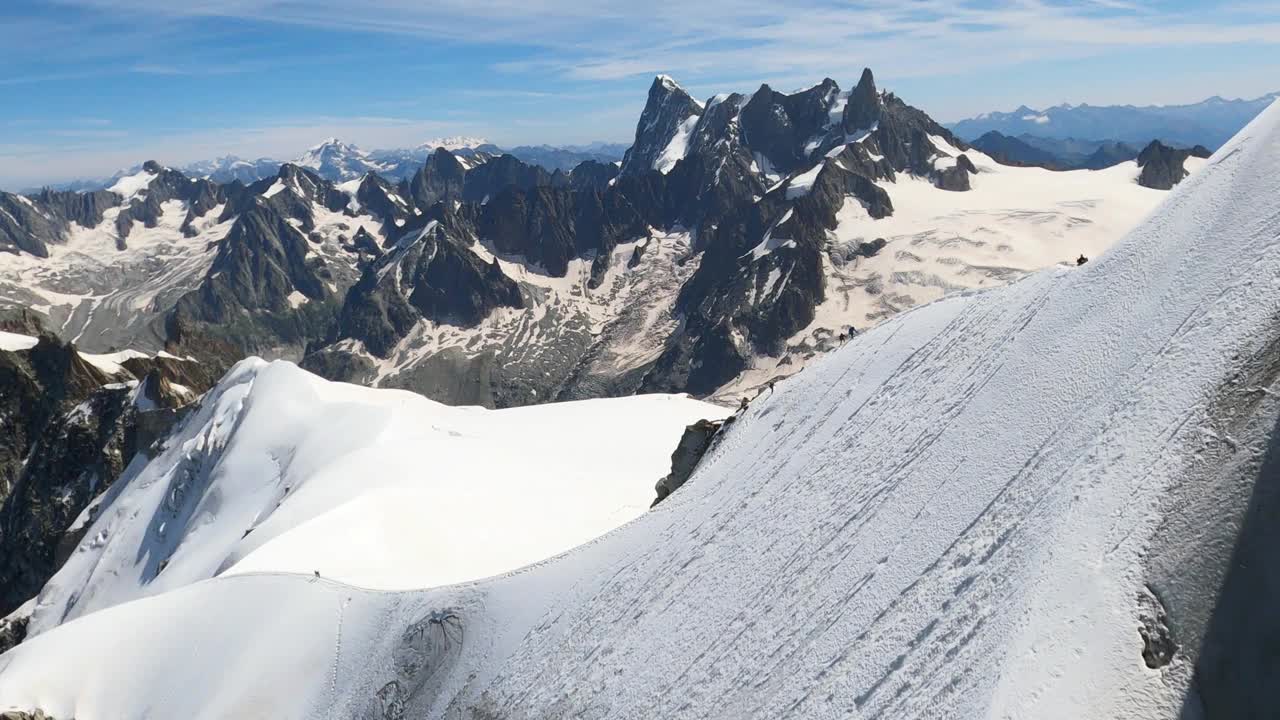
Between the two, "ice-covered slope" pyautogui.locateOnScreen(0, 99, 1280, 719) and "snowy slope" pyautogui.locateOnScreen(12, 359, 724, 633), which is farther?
"snowy slope" pyautogui.locateOnScreen(12, 359, 724, 633)

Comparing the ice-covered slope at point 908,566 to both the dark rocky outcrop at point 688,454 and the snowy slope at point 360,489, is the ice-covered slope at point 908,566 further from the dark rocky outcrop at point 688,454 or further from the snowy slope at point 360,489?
the snowy slope at point 360,489

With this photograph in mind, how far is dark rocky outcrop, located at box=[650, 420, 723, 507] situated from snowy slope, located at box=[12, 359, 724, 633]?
8.73m

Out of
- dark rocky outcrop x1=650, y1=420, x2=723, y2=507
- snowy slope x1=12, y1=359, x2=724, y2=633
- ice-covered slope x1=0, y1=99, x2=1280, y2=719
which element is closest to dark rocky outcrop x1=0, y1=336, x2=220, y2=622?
snowy slope x1=12, y1=359, x2=724, y2=633

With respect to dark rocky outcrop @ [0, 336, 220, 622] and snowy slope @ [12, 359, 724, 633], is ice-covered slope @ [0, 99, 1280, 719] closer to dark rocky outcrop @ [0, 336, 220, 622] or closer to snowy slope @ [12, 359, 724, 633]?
snowy slope @ [12, 359, 724, 633]

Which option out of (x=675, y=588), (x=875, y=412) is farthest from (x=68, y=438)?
(x=875, y=412)

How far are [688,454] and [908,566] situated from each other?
2157cm

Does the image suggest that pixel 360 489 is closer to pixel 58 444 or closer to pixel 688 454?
pixel 688 454

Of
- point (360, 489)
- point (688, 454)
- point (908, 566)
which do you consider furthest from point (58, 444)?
point (908, 566)

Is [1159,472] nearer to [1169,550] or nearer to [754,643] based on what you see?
[1169,550]

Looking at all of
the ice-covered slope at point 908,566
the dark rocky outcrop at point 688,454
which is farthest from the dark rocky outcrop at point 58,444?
the dark rocky outcrop at point 688,454

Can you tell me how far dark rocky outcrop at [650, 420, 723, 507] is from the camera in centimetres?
4397

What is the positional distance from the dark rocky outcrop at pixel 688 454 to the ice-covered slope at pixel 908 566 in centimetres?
246

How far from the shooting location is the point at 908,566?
2414cm

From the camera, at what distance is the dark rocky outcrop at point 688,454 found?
4397cm
